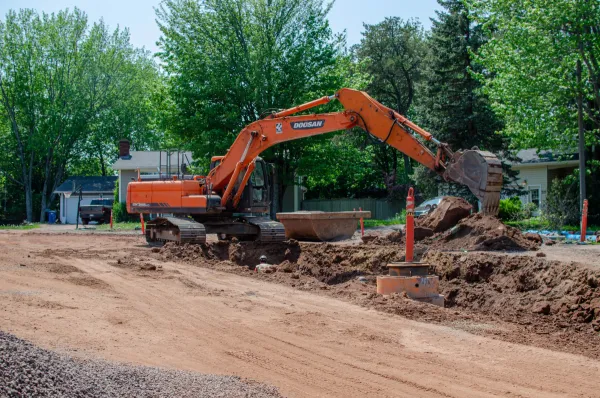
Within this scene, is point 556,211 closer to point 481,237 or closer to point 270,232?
point 481,237

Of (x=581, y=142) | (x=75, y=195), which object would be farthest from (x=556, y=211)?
(x=75, y=195)

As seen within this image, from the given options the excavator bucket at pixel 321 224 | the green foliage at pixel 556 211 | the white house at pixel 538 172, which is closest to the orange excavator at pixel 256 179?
the excavator bucket at pixel 321 224

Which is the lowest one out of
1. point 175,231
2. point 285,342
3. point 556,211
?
point 285,342

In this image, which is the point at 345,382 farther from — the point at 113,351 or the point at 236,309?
the point at 236,309

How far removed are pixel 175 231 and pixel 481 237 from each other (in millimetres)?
8685

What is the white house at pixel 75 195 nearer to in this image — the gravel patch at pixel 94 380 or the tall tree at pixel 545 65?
the tall tree at pixel 545 65

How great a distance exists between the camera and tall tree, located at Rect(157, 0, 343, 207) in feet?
109

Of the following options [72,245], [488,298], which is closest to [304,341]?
[488,298]

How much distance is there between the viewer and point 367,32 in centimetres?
5556

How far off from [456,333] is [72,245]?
55.1ft

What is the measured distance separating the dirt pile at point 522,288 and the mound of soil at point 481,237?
2944 millimetres

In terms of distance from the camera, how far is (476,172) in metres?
15.6

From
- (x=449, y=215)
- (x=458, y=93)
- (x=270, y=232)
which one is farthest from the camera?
(x=458, y=93)

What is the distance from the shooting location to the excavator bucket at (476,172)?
1557 centimetres
